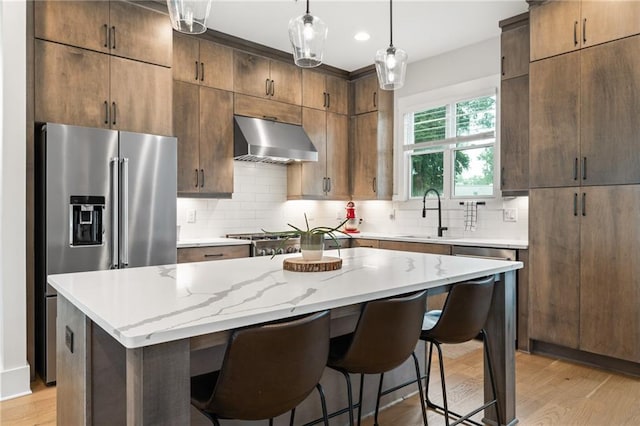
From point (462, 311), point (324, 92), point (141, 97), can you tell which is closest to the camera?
point (462, 311)

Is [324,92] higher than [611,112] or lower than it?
higher

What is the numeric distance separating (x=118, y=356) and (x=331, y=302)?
2.73 ft

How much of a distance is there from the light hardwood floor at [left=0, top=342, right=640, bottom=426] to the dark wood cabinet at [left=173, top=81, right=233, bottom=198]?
1996 millimetres

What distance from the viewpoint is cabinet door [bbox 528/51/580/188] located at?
10.7ft

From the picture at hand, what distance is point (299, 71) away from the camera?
491cm

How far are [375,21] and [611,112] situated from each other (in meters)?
2.00

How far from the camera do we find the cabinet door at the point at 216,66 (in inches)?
164

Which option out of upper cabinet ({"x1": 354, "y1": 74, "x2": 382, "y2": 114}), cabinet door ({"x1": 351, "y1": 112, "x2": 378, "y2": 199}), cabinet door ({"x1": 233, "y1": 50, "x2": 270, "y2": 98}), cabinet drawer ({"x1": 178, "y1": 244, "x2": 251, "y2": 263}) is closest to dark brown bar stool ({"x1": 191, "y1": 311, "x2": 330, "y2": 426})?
cabinet drawer ({"x1": 178, "y1": 244, "x2": 251, "y2": 263})

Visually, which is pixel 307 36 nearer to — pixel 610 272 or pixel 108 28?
pixel 108 28

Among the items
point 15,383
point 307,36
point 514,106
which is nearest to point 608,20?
point 514,106

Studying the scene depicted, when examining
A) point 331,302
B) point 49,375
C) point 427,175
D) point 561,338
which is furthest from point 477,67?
point 49,375

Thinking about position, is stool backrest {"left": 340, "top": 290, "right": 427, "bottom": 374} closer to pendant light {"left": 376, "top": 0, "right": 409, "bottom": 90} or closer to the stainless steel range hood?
pendant light {"left": 376, "top": 0, "right": 409, "bottom": 90}

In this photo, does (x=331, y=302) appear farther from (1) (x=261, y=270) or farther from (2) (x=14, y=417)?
(2) (x=14, y=417)

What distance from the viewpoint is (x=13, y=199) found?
9.19ft
